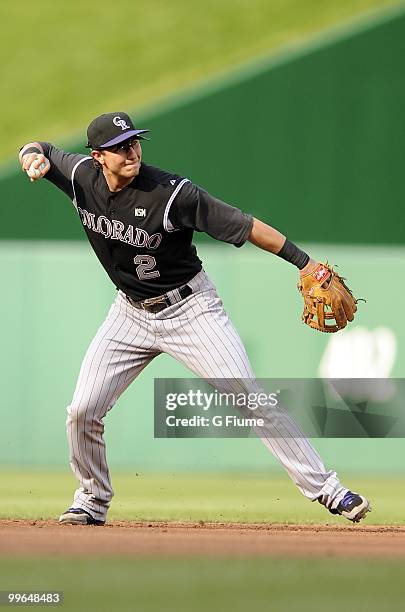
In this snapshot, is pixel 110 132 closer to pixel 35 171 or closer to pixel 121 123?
pixel 121 123

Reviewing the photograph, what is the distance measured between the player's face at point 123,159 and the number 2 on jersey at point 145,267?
0.36m

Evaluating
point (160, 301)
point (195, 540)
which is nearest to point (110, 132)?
point (160, 301)

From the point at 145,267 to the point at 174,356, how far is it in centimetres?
44

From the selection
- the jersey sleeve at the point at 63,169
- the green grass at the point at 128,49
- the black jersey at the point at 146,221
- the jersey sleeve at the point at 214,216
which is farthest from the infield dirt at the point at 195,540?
the green grass at the point at 128,49

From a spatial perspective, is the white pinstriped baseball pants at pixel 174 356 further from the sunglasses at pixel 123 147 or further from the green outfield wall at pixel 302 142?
the green outfield wall at pixel 302 142

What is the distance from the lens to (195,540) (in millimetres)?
5223

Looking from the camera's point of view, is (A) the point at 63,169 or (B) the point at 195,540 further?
(A) the point at 63,169

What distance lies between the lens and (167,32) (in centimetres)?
1385

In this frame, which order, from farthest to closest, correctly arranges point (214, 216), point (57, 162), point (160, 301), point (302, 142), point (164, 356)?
point (302, 142) → point (164, 356) → point (57, 162) → point (160, 301) → point (214, 216)

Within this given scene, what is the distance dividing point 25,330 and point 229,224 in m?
3.91

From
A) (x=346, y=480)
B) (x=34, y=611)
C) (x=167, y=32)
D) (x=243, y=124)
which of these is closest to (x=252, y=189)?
(x=243, y=124)

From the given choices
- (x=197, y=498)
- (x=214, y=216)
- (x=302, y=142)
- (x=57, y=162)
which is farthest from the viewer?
(x=302, y=142)

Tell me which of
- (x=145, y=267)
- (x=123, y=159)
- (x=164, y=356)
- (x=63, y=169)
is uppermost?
(x=164, y=356)

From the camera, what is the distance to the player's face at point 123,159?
5152mm
